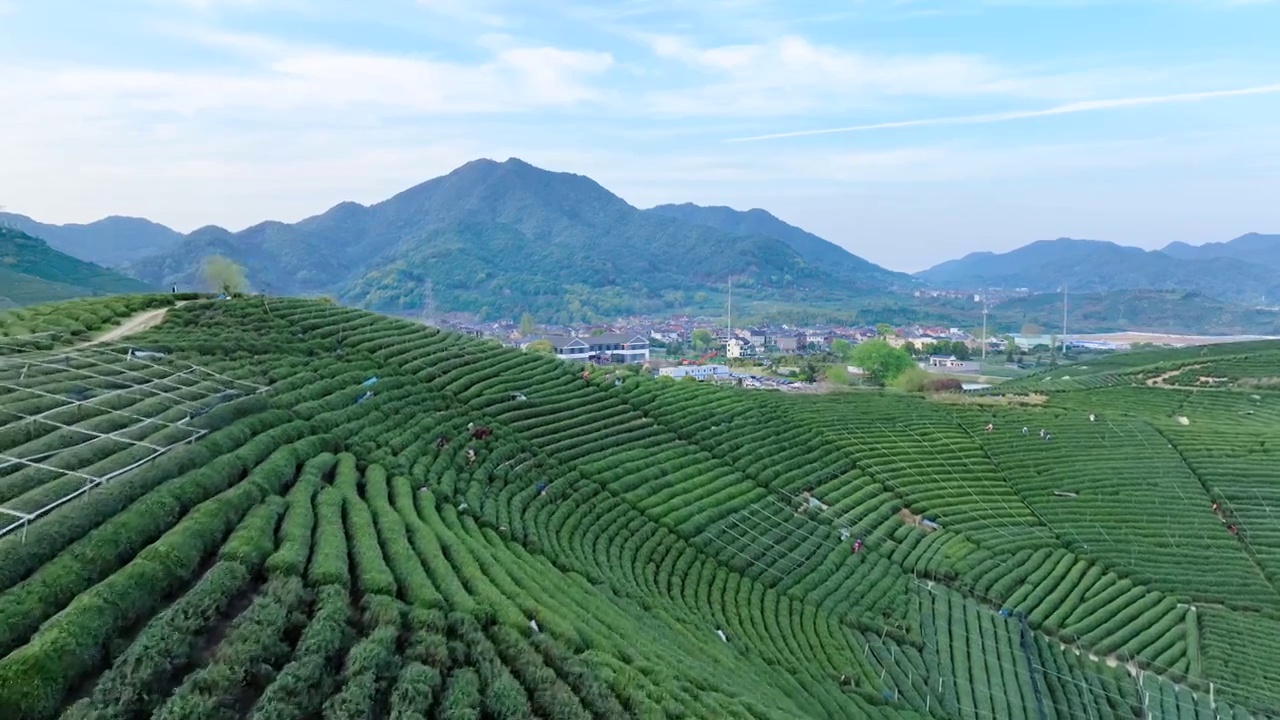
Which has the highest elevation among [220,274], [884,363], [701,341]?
[220,274]

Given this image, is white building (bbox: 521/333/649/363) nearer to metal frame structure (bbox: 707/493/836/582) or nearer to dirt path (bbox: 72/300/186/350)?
dirt path (bbox: 72/300/186/350)

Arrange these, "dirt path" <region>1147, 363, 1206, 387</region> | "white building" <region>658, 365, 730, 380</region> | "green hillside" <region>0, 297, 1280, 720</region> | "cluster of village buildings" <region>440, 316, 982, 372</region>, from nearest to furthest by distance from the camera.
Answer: "green hillside" <region>0, 297, 1280, 720</region> < "dirt path" <region>1147, 363, 1206, 387</region> < "white building" <region>658, 365, 730, 380</region> < "cluster of village buildings" <region>440, 316, 982, 372</region>

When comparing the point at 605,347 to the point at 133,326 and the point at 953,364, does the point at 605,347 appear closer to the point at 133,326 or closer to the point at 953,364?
the point at 953,364

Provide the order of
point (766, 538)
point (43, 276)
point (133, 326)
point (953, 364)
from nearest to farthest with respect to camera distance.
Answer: point (766, 538) → point (133, 326) → point (43, 276) → point (953, 364)

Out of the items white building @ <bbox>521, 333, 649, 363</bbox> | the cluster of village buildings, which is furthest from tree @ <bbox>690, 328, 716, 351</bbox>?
white building @ <bbox>521, 333, 649, 363</bbox>

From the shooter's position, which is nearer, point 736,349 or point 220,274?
point 220,274

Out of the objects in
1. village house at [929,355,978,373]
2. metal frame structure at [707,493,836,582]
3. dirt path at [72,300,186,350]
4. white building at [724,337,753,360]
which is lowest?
village house at [929,355,978,373]

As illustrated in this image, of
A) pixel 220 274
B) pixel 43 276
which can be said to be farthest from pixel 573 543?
pixel 43 276
